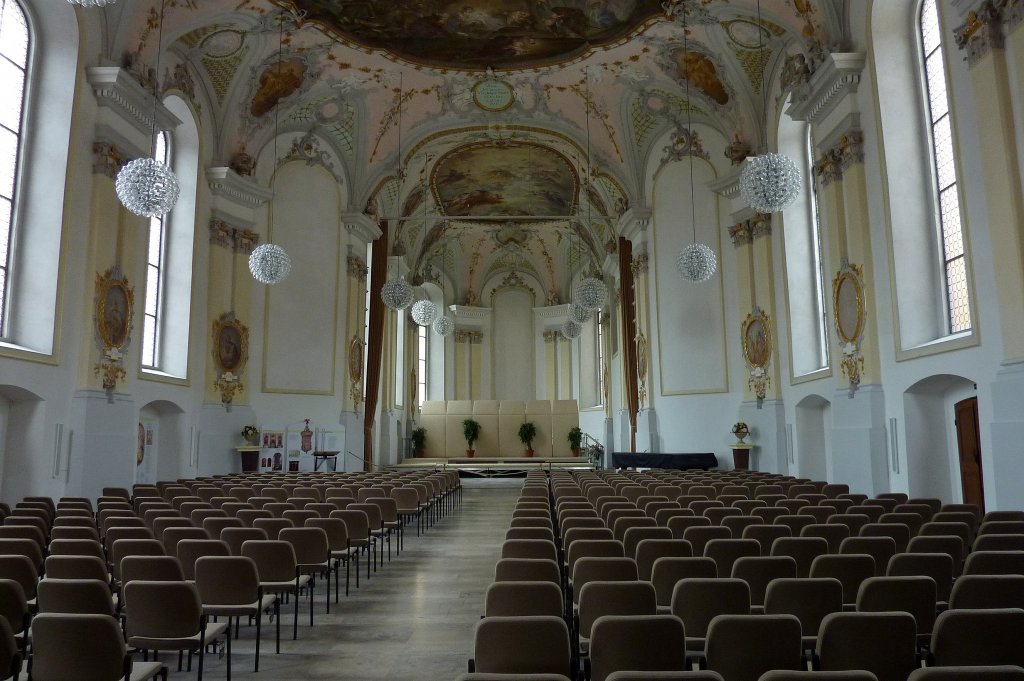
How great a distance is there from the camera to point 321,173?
22641 mm

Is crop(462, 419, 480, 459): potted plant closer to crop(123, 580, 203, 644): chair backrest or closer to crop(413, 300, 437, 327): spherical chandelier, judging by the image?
crop(413, 300, 437, 327): spherical chandelier

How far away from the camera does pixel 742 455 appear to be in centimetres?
1923

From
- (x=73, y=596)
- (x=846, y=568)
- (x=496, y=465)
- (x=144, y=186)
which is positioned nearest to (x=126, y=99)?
(x=144, y=186)

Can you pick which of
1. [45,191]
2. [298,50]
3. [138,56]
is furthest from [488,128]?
[45,191]

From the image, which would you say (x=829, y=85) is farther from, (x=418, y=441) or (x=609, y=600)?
(x=418, y=441)

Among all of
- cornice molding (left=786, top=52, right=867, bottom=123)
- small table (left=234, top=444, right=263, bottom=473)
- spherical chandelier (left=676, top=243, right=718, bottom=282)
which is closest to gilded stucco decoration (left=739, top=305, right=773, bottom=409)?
spherical chandelier (left=676, top=243, right=718, bottom=282)

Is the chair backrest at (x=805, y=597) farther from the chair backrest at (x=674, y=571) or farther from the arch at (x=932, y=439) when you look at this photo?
the arch at (x=932, y=439)

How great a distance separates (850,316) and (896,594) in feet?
36.9

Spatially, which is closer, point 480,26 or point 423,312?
point 480,26

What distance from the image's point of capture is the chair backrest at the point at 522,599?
436cm

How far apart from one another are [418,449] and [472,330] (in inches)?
327

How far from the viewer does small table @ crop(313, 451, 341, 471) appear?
20531mm

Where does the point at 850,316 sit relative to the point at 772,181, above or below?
below

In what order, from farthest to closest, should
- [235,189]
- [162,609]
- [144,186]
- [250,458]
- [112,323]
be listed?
[235,189] < [250,458] < [112,323] < [144,186] < [162,609]
